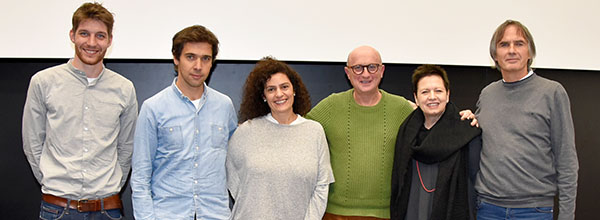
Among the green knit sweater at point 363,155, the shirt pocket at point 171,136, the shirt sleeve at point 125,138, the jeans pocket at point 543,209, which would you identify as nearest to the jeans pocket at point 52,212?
the shirt sleeve at point 125,138

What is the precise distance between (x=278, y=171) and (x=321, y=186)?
219 millimetres

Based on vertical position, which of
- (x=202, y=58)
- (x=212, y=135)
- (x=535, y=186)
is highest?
(x=202, y=58)

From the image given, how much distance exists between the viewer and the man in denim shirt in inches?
73.9

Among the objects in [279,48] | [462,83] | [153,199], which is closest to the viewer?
[153,199]

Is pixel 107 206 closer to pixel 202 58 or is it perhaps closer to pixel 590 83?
pixel 202 58

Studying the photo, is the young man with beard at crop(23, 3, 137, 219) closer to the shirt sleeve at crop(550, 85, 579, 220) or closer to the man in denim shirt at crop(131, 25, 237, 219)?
the man in denim shirt at crop(131, 25, 237, 219)

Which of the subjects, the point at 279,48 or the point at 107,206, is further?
the point at 279,48

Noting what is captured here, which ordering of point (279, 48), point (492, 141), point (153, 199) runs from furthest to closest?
point (279, 48), point (492, 141), point (153, 199)

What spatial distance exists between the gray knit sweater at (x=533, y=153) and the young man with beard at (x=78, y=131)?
176 centimetres

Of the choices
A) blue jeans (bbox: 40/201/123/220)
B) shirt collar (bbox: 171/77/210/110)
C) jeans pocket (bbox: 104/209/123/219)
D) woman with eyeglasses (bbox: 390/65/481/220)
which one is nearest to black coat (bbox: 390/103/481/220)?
woman with eyeglasses (bbox: 390/65/481/220)

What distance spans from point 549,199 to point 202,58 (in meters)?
1.72

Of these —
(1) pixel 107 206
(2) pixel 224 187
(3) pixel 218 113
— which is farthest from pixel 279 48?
Answer: (1) pixel 107 206

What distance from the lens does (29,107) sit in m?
2.01

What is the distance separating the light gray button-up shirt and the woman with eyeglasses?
4.37 ft
